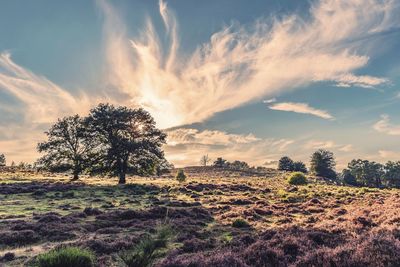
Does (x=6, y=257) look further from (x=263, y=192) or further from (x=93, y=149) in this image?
(x=93, y=149)

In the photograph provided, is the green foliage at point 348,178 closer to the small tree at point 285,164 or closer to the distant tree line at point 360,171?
the distant tree line at point 360,171

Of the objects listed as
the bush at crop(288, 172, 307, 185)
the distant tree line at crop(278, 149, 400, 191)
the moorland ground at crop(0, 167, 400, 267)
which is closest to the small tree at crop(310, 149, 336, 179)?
the distant tree line at crop(278, 149, 400, 191)

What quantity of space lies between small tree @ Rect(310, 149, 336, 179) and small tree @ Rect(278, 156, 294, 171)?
1035 inches

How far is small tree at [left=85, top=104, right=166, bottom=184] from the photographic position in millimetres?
54000

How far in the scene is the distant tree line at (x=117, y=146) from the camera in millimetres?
54094

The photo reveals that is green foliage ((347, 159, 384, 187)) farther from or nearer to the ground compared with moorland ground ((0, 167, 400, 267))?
farther from the ground

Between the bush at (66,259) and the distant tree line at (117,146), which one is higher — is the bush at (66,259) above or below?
below

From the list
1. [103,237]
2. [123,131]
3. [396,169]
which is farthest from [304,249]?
[396,169]

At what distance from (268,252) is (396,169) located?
11777cm

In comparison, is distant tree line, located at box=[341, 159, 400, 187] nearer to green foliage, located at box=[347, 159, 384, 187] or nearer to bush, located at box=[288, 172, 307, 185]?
green foliage, located at box=[347, 159, 384, 187]

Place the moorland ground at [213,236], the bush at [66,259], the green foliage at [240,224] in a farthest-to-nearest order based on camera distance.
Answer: the green foliage at [240,224]
the moorland ground at [213,236]
the bush at [66,259]

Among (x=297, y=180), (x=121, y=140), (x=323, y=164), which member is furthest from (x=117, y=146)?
(x=323, y=164)

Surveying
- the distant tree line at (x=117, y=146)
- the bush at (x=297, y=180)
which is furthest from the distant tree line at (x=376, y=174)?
the distant tree line at (x=117, y=146)

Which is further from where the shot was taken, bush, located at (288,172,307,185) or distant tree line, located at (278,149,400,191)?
distant tree line, located at (278,149,400,191)
